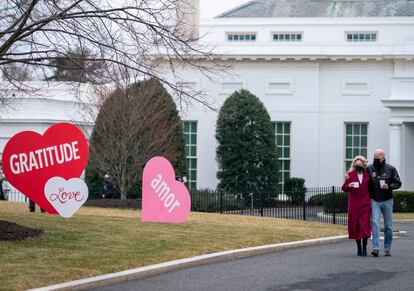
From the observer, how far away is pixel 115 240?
1789cm

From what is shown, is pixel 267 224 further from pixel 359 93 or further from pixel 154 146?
pixel 359 93

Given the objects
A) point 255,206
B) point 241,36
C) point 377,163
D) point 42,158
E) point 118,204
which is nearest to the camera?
point 377,163

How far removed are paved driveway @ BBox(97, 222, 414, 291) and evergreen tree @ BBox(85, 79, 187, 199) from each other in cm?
1844

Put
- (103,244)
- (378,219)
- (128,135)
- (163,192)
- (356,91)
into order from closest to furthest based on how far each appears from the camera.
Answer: (103,244) → (378,219) → (163,192) → (128,135) → (356,91)

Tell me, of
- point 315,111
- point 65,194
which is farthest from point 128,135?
point 65,194

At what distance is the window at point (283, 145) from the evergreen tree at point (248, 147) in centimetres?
222

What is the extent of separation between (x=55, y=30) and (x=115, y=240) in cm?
383

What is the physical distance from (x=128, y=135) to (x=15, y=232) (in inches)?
762

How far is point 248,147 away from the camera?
4744 centimetres

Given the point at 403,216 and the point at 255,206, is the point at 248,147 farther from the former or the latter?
the point at 403,216

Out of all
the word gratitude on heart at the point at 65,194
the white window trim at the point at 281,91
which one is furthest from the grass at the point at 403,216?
the word gratitude on heart at the point at 65,194

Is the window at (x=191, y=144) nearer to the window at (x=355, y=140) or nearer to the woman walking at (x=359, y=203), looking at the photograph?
the window at (x=355, y=140)

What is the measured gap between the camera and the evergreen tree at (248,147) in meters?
47.4

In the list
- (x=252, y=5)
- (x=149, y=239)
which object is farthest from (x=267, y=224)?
(x=252, y=5)
